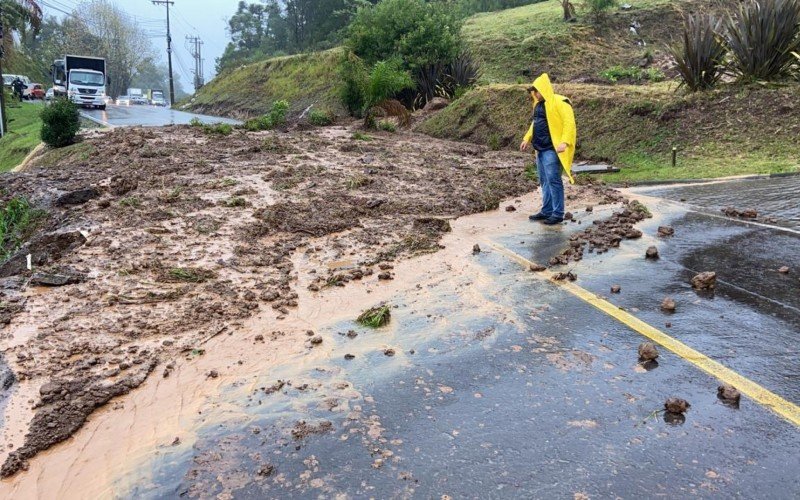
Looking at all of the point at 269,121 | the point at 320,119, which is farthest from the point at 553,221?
the point at 320,119

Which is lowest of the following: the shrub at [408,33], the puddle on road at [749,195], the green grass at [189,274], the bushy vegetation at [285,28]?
the green grass at [189,274]

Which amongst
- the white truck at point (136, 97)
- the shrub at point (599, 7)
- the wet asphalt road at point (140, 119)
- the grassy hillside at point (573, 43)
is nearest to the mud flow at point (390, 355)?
the grassy hillside at point (573, 43)

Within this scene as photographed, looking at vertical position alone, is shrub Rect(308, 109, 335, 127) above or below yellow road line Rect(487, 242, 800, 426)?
above

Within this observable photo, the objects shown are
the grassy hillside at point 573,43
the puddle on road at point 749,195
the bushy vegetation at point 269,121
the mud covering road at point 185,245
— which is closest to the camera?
the mud covering road at point 185,245

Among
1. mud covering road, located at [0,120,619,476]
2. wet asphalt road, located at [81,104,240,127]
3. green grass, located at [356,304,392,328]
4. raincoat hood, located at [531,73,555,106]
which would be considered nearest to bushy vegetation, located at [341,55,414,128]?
mud covering road, located at [0,120,619,476]

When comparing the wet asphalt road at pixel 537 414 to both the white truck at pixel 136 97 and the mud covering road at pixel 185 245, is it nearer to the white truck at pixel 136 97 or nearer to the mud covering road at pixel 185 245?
the mud covering road at pixel 185 245

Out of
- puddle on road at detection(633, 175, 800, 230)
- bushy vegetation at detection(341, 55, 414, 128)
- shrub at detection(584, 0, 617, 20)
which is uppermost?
shrub at detection(584, 0, 617, 20)

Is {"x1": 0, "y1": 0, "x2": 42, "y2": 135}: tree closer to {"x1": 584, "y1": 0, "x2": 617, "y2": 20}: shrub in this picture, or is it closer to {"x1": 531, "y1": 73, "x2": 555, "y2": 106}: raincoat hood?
{"x1": 584, "y1": 0, "x2": 617, "y2": 20}: shrub

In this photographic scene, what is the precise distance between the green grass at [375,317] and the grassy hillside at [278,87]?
20173 millimetres

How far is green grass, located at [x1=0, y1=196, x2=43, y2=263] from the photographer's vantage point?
8.84m

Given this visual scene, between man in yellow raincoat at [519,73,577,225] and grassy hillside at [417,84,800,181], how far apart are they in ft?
10.7

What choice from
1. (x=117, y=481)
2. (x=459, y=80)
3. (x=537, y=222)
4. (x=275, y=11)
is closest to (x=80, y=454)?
(x=117, y=481)

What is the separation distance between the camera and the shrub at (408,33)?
20.9 meters

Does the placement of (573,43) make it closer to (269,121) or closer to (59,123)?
(269,121)
